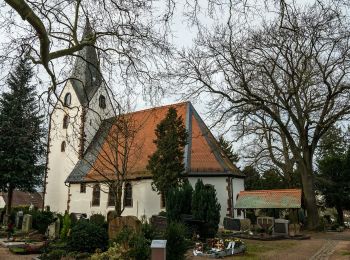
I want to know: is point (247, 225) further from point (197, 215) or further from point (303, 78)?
point (303, 78)

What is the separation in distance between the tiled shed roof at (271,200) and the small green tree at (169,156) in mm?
4315

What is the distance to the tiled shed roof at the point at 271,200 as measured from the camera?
73.6 ft

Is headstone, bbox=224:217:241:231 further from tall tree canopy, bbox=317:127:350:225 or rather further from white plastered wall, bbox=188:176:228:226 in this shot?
tall tree canopy, bbox=317:127:350:225

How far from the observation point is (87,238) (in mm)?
12406

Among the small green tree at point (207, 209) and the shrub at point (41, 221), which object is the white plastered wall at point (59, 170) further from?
the small green tree at point (207, 209)

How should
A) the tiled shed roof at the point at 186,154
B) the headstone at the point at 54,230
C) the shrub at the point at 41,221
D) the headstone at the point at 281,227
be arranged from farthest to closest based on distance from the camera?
the tiled shed roof at the point at 186,154 → the headstone at the point at 281,227 → the shrub at the point at 41,221 → the headstone at the point at 54,230

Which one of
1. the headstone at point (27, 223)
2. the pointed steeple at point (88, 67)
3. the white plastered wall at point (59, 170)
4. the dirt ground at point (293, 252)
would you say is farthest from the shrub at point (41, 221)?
the white plastered wall at point (59, 170)

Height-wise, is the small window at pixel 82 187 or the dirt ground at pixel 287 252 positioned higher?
the small window at pixel 82 187

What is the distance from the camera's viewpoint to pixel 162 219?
54.2 ft

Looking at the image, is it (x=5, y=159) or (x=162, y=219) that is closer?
(x=162, y=219)

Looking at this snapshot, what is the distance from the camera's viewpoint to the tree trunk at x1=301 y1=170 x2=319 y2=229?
23.6m

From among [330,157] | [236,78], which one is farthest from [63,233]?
[330,157]

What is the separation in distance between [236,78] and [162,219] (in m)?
9.13

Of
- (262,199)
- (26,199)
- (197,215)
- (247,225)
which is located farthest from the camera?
(26,199)
